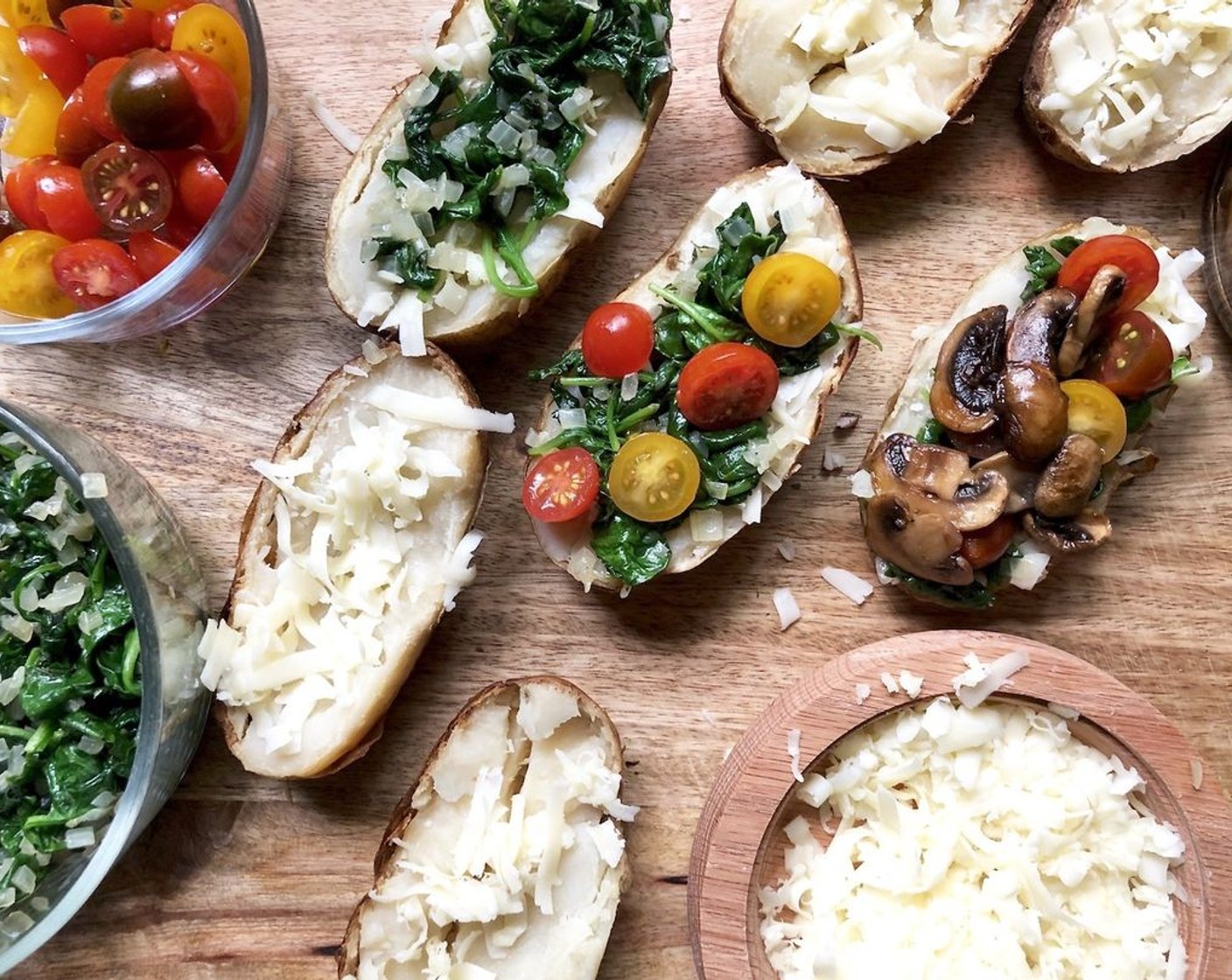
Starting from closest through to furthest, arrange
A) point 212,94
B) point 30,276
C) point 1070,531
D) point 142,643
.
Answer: point 142,643
point 212,94
point 30,276
point 1070,531

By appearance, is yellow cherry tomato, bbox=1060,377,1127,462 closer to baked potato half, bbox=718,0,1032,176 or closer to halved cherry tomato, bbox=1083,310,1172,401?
halved cherry tomato, bbox=1083,310,1172,401

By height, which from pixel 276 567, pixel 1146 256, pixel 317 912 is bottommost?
pixel 317 912

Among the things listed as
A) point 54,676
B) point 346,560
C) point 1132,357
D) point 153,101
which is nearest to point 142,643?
point 54,676

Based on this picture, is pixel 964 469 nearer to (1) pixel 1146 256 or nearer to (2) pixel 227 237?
(1) pixel 1146 256

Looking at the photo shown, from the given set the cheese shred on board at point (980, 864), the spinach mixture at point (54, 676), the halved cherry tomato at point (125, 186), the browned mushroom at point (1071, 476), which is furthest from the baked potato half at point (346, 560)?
the browned mushroom at point (1071, 476)

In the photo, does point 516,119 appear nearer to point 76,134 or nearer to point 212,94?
point 212,94

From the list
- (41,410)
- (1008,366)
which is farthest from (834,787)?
(41,410)

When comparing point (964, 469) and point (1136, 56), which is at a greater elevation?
point (1136, 56)
